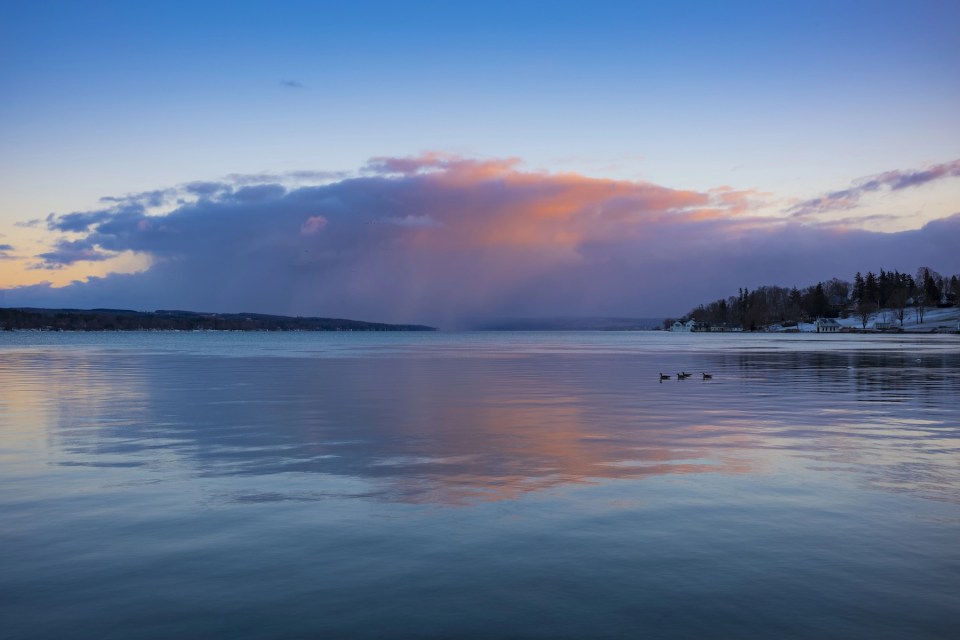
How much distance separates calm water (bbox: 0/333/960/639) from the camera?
8.78 m

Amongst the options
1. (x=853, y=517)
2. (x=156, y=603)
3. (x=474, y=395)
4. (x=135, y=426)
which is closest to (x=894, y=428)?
(x=853, y=517)

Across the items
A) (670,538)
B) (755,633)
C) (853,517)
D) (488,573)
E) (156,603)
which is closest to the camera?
(755,633)

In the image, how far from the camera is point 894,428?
2384 cm

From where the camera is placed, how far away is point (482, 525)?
12523 millimetres

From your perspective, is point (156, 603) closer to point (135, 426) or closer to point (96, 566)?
point (96, 566)

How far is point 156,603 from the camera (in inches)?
360

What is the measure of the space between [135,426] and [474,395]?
1590 cm

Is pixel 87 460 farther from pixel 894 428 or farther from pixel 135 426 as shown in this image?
pixel 894 428

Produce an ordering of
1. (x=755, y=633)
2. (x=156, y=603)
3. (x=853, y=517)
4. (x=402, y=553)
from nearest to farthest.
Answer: (x=755, y=633) → (x=156, y=603) → (x=402, y=553) → (x=853, y=517)

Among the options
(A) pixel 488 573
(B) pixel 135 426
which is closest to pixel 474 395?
(B) pixel 135 426

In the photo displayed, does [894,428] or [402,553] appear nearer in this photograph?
[402,553]

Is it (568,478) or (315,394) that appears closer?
(568,478)

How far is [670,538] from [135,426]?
1988cm

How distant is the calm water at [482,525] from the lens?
8781 millimetres
